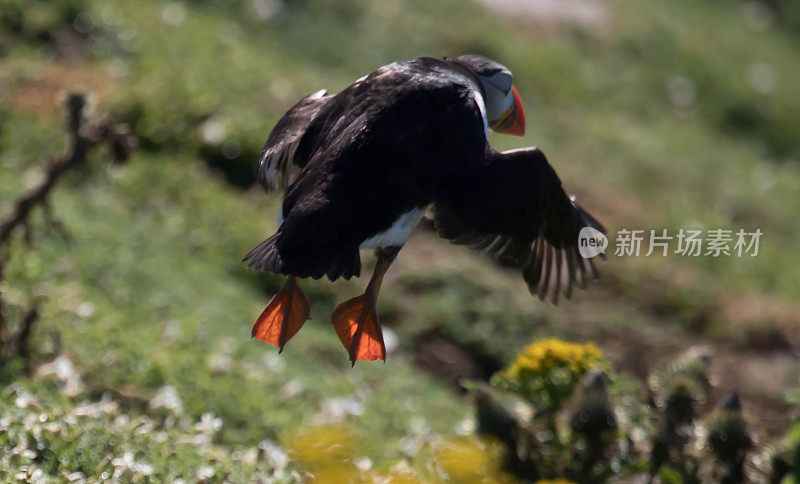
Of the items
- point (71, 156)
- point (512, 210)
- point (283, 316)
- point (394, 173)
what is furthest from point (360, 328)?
point (71, 156)

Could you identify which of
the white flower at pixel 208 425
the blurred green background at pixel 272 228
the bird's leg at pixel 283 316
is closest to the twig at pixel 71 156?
the blurred green background at pixel 272 228

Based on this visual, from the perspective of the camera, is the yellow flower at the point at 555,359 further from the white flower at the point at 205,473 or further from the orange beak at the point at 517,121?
the white flower at the point at 205,473

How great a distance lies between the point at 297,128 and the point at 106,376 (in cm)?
139

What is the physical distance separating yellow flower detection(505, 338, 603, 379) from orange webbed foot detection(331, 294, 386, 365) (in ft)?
2.58

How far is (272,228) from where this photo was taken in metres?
6.02

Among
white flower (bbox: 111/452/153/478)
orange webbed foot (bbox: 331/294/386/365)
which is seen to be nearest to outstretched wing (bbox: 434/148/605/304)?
orange webbed foot (bbox: 331/294/386/365)

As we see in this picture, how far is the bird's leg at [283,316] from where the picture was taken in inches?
115

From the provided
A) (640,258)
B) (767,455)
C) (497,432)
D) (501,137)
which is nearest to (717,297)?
(640,258)

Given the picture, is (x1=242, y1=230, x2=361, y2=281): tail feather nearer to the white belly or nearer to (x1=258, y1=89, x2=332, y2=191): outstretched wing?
the white belly

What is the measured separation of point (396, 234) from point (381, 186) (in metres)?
0.17

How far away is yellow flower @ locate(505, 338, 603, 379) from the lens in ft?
11.5

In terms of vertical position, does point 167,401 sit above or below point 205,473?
below

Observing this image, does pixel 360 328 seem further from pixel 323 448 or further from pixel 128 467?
pixel 128 467

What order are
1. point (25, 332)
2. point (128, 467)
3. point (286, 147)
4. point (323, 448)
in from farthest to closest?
point (25, 332), point (286, 147), point (128, 467), point (323, 448)
